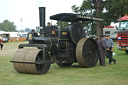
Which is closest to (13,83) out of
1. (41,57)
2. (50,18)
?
(41,57)

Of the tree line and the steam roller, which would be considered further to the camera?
the tree line

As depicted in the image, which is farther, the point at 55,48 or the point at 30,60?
the point at 55,48

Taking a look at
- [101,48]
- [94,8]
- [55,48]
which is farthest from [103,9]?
[55,48]

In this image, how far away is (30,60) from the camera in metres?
7.57

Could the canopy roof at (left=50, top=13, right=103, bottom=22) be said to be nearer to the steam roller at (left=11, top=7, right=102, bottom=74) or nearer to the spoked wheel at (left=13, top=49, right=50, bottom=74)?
the steam roller at (left=11, top=7, right=102, bottom=74)

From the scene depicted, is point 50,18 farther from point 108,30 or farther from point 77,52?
point 108,30

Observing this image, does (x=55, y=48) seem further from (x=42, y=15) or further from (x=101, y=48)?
(x=101, y=48)

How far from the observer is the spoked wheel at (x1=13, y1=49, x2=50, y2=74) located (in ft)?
24.9

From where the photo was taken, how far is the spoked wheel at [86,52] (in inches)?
362

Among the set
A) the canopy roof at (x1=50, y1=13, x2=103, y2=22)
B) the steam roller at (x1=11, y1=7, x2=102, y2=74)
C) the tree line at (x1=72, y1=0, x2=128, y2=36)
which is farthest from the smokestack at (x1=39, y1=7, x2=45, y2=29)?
the tree line at (x1=72, y1=0, x2=128, y2=36)

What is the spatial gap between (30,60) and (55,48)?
1.54 m

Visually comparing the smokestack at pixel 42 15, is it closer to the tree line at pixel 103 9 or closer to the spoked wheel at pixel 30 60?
the spoked wheel at pixel 30 60

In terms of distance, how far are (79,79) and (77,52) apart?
90.1 inches

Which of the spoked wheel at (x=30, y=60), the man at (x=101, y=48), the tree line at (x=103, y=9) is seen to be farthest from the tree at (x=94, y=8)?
the spoked wheel at (x=30, y=60)
